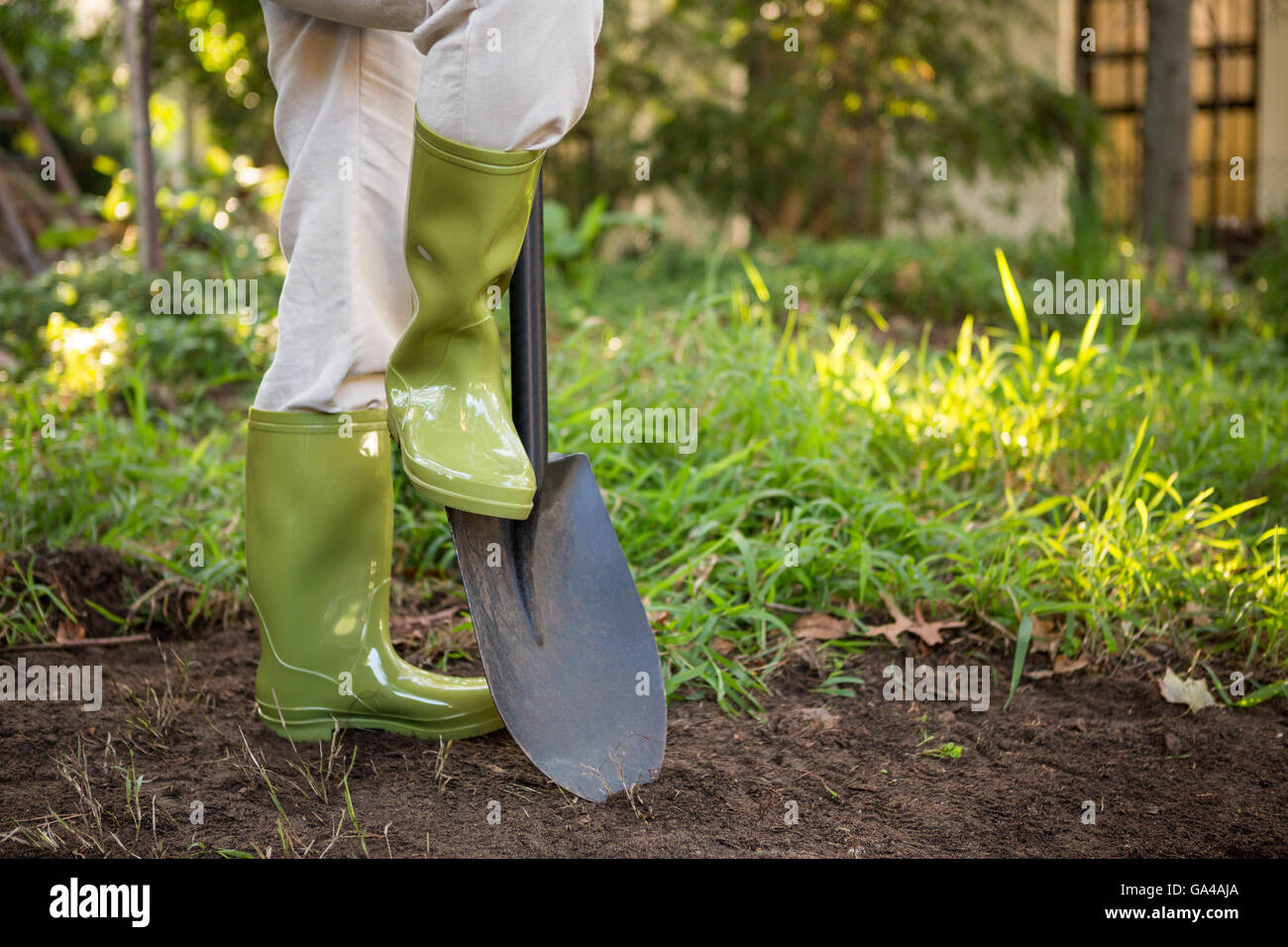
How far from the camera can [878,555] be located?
1917 millimetres

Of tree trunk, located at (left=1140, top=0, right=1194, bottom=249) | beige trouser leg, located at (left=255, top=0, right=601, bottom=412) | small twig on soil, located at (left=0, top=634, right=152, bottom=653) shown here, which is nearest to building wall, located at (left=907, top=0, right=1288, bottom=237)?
tree trunk, located at (left=1140, top=0, right=1194, bottom=249)

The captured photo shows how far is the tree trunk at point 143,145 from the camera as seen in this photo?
12.6 feet

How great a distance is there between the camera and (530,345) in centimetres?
146

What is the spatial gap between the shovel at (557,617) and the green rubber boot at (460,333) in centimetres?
7

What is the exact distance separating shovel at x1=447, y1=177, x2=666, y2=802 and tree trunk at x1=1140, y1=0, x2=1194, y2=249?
13.8 ft

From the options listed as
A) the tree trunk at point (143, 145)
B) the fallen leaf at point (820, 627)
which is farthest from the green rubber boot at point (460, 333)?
the tree trunk at point (143, 145)

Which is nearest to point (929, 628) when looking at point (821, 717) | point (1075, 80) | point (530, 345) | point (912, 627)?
point (912, 627)

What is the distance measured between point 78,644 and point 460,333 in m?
0.94

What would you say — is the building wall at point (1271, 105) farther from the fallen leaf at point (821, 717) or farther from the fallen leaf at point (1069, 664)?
the fallen leaf at point (821, 717)

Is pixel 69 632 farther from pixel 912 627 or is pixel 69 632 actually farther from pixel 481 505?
pixel 912 627

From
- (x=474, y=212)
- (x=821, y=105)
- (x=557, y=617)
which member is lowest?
(x=557, y=617)

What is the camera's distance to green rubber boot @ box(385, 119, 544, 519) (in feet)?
4.07

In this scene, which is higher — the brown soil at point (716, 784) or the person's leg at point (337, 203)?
the person's leg at point (337, 203)

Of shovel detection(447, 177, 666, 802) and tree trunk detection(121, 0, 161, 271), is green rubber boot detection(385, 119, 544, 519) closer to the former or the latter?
shovel detection(447, 177, 666, 802)
